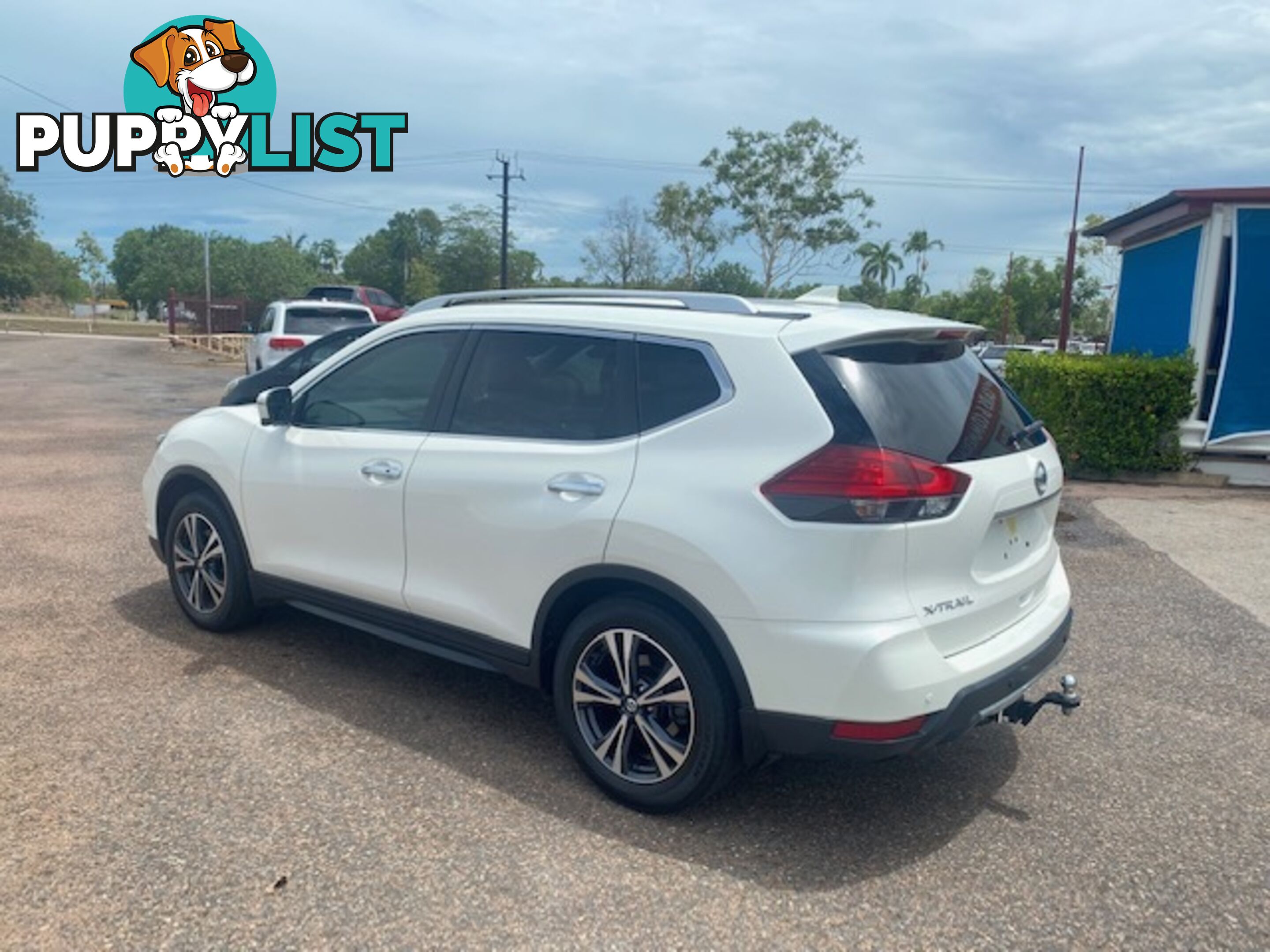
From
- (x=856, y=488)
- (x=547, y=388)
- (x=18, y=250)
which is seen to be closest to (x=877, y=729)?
(x=856, y=488)

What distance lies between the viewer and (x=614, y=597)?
131 inches

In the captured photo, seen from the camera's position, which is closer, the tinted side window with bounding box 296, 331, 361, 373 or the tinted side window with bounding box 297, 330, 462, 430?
the tinted side window with bounding box 297, 330, 462, 430

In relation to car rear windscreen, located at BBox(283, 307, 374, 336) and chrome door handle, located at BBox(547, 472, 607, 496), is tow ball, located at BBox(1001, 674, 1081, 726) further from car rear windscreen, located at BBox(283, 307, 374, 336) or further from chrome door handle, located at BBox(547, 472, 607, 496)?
car rear windscreen, located at BBox(283, 307, 374, 336)

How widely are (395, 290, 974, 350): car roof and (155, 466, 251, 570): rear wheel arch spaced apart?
51.5 inches

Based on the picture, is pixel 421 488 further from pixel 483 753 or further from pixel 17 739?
pixel 17 739

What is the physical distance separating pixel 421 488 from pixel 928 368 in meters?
1.94

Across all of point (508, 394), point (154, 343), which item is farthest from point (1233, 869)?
point (154, 343)

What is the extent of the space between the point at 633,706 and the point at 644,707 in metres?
0.04

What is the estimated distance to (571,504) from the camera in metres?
3.36

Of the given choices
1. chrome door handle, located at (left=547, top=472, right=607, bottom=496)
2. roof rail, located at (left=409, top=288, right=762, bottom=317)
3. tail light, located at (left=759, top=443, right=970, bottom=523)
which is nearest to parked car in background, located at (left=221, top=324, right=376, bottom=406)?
roof rail, located at (left=409, top=288, right=762, bottom=317)

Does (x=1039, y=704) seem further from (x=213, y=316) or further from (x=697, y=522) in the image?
(x=213, y=316)

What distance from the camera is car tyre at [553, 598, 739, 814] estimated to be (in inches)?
122

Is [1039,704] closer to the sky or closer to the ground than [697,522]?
closer to the ground

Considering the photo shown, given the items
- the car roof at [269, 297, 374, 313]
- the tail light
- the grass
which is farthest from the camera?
the grass
